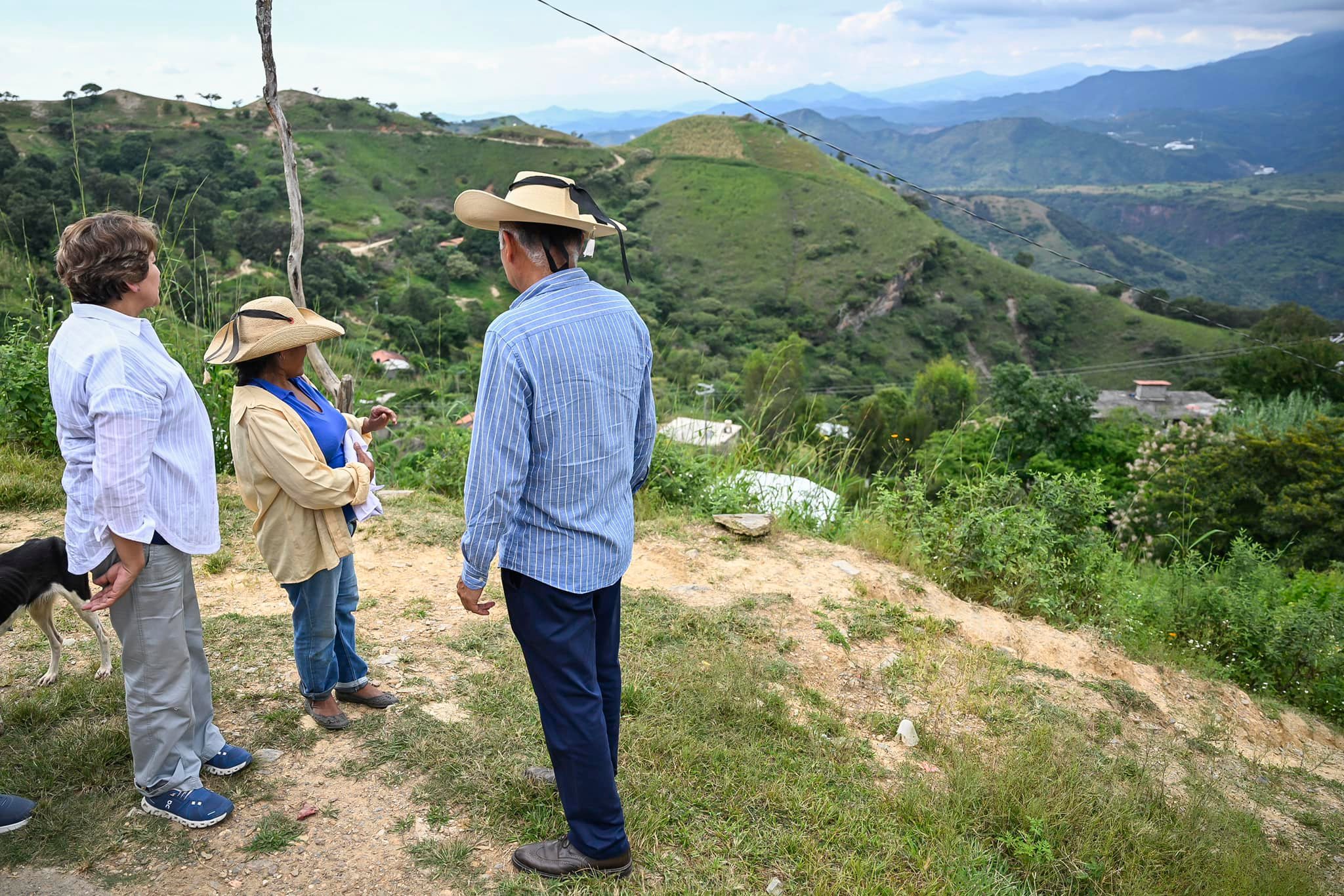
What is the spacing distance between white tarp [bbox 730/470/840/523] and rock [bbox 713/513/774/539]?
0.42 m

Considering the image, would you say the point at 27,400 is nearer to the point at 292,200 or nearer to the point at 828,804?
the point at 292,200

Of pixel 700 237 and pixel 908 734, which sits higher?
pixel 908 734

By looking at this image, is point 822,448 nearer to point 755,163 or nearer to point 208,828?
point 208,828

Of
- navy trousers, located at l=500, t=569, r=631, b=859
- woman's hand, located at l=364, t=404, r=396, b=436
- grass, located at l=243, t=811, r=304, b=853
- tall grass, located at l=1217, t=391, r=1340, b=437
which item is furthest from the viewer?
tall grass, located at l=1217, t=391, r=1340, b=437

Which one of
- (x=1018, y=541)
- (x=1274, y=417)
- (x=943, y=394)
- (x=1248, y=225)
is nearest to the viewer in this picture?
(x=1018, y=541)

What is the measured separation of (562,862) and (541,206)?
1.72 meters

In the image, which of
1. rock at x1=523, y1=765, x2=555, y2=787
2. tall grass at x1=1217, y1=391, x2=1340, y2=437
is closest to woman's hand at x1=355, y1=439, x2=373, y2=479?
rock at x1=523, y1=765, x2=555, y2=787

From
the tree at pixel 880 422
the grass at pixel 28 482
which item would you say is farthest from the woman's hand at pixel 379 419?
the tree at pixel 880 422

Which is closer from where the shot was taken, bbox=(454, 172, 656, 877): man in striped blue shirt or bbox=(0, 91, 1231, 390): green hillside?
bbox=(454, 172, 656, 877): man in striped blue shirt

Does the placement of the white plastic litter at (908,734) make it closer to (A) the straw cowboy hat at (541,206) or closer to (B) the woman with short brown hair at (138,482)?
(A) the straw cowboy hat at (541,206)

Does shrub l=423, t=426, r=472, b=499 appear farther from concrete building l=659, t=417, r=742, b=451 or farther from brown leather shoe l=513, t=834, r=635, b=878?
brown leather shoe l=513, t=834, r=635, b=878

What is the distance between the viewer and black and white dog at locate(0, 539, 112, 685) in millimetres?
2650

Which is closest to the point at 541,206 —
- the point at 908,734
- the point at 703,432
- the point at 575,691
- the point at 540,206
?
the point at 540,206

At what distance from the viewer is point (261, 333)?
91.6 inches
